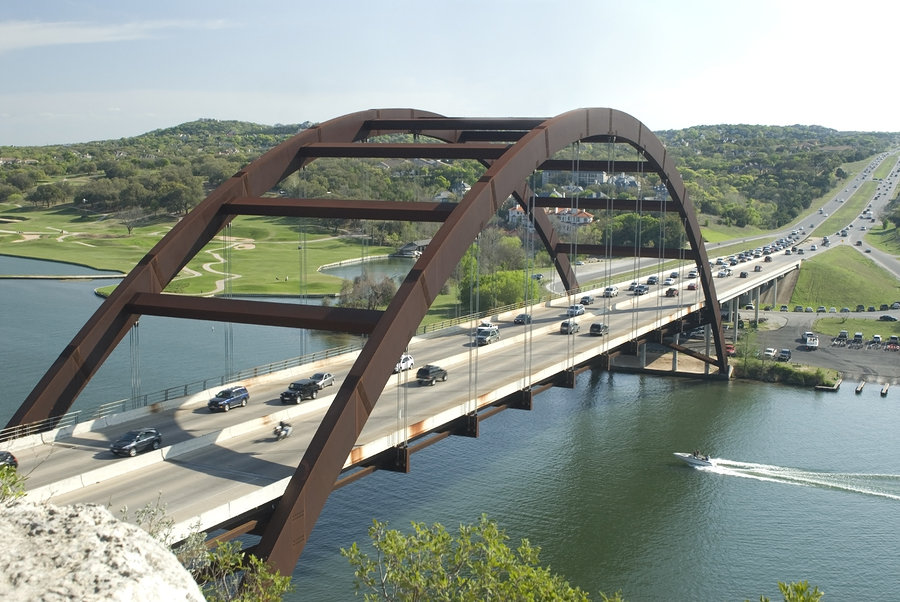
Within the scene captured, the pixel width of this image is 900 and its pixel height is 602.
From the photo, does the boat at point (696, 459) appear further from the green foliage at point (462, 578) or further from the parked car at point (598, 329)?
the green foliage at point (462, 578)

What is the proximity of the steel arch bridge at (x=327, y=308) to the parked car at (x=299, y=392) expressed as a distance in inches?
225

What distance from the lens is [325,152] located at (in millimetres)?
33844

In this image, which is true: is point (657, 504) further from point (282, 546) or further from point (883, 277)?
point (883, 277)

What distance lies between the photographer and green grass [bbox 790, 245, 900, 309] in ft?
299

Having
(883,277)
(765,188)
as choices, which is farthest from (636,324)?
(765,188)

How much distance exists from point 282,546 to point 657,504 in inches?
905

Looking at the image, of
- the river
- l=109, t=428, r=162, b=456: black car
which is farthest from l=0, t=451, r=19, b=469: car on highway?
the river

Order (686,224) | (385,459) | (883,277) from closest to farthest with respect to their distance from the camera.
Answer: (385,459)
(686,224)
(883,277)

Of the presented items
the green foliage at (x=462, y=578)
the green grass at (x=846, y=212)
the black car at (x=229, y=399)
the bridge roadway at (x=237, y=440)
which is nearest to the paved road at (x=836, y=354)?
the bridge roadway at (x=237, y=440)

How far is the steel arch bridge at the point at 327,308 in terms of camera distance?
21469mm

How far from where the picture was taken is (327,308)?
24.8 m

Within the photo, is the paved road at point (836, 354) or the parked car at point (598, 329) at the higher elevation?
the parked car at point (598, 329)

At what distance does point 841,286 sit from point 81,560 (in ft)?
319

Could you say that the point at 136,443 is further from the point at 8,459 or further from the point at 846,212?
the point at 846,212
